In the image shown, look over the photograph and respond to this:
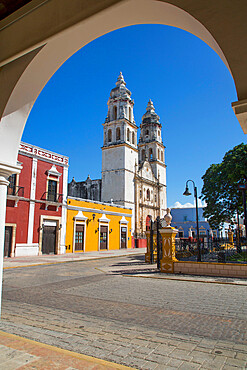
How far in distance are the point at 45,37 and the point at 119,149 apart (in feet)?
110

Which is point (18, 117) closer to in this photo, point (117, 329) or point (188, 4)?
point (188, 4)

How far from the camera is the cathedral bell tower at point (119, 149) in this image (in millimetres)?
35656

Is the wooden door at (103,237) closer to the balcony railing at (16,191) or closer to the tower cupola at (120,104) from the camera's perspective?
the balcony railing at (16,191)

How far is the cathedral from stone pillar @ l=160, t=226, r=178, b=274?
22546 mm

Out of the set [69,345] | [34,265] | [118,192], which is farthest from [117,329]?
[118,192]

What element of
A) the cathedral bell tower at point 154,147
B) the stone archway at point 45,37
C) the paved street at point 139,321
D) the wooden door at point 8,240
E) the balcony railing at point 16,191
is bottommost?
the paved street at point 139,321

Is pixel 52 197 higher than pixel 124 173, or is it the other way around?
pixel 124 173

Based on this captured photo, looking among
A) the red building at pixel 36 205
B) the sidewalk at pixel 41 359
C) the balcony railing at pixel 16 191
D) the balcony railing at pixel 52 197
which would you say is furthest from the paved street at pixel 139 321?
the balcony railing at pixel 52 197

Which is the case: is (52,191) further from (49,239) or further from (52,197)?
(49,239)

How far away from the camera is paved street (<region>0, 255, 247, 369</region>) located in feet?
10.5

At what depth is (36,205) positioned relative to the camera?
65.2 feet

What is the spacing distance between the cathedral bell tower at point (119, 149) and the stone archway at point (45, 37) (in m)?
31.3

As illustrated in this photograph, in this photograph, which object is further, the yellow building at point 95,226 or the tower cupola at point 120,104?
the tower cupola at point 120,104

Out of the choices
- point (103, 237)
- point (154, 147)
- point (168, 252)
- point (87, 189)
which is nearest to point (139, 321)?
point (168, 252)
